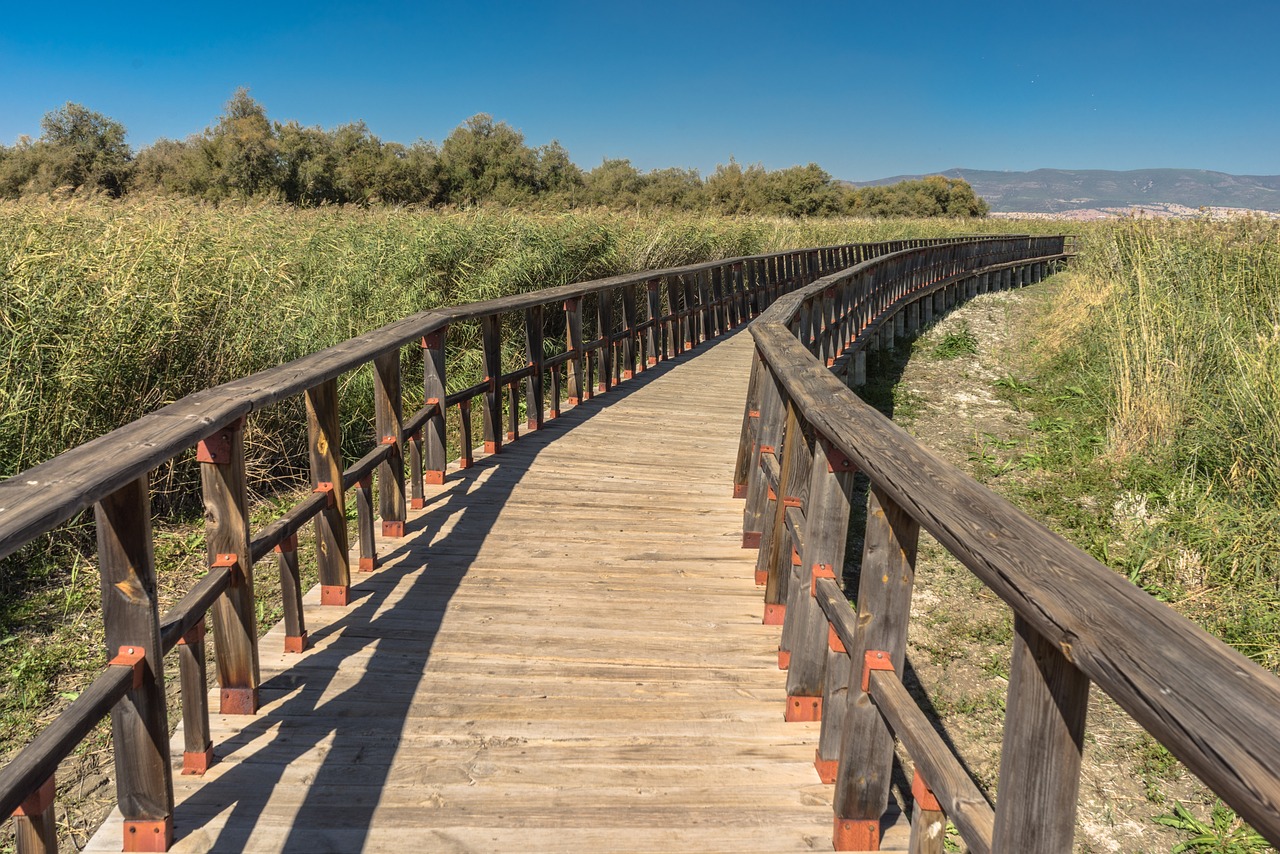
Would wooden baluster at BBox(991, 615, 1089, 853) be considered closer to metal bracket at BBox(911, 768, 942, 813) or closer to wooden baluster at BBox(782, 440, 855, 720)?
metal bracket at BBox(911, 768, 942, 813)

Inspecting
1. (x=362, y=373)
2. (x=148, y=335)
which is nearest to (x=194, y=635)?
(x=148, y=335)

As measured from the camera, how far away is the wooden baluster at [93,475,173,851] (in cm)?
238

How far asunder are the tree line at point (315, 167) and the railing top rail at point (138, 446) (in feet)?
76.2

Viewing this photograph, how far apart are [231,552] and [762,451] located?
→ 8.88 ft

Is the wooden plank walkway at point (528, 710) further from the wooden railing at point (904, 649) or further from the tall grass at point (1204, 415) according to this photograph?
the tall grass at point (1204, 415)

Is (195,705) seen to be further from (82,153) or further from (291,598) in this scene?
(82,153)

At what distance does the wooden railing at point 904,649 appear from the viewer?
122 centimetres

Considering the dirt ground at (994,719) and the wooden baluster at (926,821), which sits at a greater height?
the wooden baluster at (926,821)

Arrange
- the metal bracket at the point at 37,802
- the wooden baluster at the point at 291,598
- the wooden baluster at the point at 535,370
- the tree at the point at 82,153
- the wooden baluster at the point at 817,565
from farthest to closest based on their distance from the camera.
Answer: the tree at the point at 82,153
the wooden baluster at the point at 535,370
the wooden baluster at the point at 291,598
the wooden baluster at the point at 817,565
the metal bracket at the point at 37,802

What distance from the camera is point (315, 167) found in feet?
123

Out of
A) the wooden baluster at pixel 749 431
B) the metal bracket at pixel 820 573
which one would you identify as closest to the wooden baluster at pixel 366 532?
the wooden baluster at pixel 749 431

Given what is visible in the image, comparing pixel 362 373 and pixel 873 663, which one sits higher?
pixel 362 373

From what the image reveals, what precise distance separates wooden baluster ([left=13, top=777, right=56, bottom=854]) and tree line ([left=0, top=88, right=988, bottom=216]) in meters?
25.1

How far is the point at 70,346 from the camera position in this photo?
6.29m
